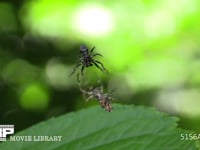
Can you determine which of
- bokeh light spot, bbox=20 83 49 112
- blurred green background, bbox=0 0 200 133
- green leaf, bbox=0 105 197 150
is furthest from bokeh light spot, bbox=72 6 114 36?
green leaf, bbox=0 105 197 150

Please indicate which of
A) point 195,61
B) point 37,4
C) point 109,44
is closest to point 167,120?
point 109,44

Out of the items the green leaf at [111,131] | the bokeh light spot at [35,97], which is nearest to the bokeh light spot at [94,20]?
the bokeh light spot at [35,97]

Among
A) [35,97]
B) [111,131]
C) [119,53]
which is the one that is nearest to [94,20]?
[119,53]

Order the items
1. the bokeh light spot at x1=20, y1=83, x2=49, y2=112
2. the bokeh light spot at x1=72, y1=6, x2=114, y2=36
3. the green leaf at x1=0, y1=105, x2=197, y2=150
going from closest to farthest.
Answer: the green leaf at x1=0, y1=105, x2=197, y2=150
the bokeh light spot at x1=72, y1=6, x2=114, y2=36
the bokeh light spot at x1=20, y1=83, x2=49, y2=112

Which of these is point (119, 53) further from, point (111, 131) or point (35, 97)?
point (111, 131)

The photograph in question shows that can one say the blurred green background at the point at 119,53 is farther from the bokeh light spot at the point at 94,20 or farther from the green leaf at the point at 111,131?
the green leaf at the point at 111,131

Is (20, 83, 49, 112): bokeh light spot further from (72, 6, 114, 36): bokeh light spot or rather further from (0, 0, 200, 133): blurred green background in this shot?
(72, 6, 114, 36): bokeh light spot
